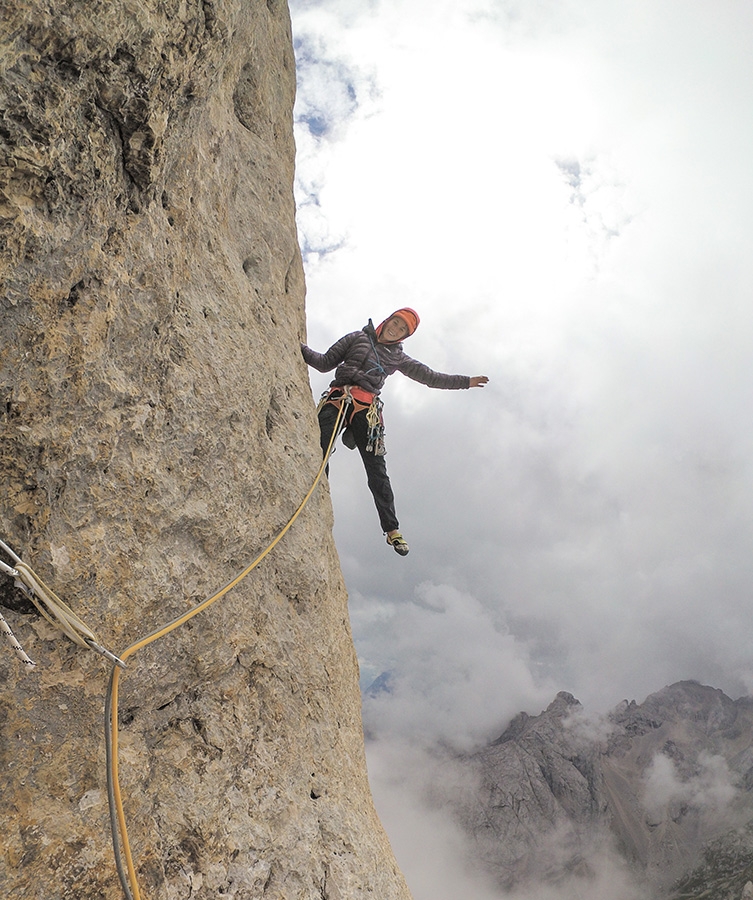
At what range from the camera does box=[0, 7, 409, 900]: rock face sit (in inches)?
111

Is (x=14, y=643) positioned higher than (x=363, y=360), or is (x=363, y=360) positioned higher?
(x=363, y=360)

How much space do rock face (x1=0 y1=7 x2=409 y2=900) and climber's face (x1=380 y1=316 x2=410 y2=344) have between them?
3318mm

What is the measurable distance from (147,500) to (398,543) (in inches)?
192

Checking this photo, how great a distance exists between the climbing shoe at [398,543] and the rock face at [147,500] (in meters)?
3.09

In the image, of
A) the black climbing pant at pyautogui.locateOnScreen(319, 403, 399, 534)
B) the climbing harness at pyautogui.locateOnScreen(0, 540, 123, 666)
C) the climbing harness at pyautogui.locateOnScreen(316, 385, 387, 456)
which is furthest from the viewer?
the black climbing pant at pyautogui.locateOnScreen(319, 403, 399, 534)

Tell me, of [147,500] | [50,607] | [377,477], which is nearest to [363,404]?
[377,477]

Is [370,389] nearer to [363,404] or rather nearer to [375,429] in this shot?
[363,404]

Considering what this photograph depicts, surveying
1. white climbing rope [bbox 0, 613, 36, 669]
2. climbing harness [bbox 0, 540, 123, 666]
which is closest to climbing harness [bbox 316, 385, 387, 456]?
climbing harness [bbox 0, 540, 123, 666]

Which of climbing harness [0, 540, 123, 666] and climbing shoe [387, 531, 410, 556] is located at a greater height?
climbing shoe [387, 531, 410, 556]

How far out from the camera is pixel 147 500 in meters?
3.44

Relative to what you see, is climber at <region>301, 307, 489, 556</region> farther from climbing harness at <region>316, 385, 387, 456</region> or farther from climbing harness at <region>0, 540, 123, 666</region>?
climbing harness at <region>0, 540, 123, 666</region>

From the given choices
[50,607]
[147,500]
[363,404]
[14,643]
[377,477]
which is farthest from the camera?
[377,477]

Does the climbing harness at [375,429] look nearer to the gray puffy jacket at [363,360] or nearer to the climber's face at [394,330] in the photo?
the gray puffy jacket at [363,360]

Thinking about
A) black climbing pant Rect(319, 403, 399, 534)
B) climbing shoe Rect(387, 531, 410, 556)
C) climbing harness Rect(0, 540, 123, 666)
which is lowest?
climbing harness Rect(0, 540, 123, 666)
